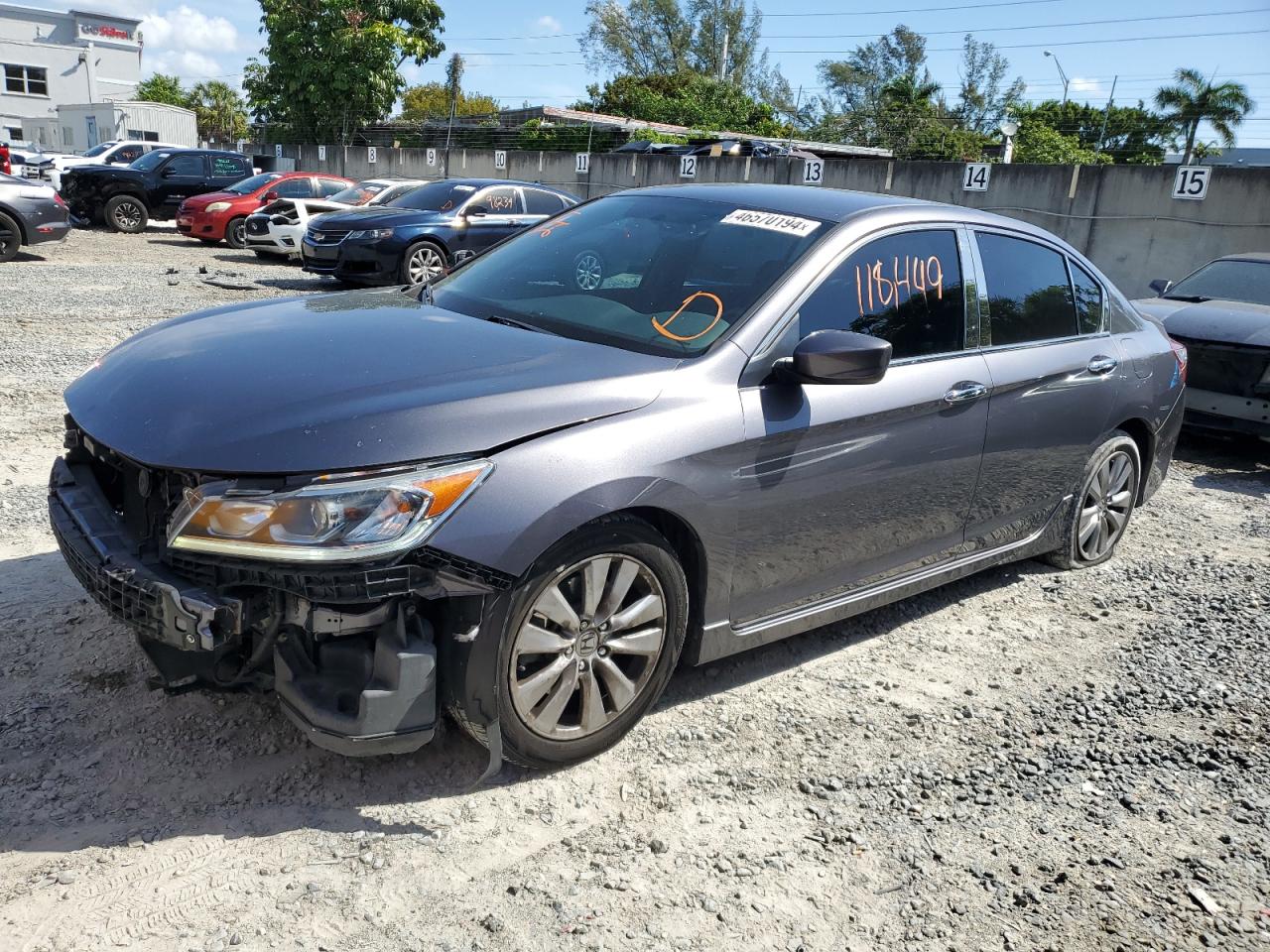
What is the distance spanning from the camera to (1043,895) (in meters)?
2.93

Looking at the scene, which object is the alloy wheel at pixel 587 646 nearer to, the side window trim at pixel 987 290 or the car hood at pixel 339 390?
the car hood at pixel 339 390

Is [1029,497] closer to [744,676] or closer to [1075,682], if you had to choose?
[1075,682]

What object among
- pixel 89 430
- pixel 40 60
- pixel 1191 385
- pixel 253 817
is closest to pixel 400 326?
pixel 89 430

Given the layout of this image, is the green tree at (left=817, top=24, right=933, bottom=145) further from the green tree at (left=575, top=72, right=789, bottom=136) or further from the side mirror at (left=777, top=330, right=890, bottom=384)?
the side mirror at (left=777, top=330, right=890, bottom=384)

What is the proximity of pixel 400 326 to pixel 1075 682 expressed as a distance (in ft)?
9.64

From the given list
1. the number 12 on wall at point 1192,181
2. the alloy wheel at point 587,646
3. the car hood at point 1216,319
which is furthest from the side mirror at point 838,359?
the number 12 on wall at point 1192,181

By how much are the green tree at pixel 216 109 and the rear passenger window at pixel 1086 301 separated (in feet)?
262

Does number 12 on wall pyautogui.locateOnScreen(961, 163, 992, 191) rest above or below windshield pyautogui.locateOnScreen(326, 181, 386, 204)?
above

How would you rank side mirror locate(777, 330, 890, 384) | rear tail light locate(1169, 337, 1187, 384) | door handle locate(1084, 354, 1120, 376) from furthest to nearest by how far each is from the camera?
rear tail light locate(1169, 337, 1187, 384), door handle locate(1084, 354, 1120, 376), side mirror locate(777, 330, 890, 384)

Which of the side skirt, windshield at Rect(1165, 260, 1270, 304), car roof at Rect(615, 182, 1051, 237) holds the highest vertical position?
car roof at Rect(615, 182, 1051, 237)

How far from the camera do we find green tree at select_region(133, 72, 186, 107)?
71.1 metres

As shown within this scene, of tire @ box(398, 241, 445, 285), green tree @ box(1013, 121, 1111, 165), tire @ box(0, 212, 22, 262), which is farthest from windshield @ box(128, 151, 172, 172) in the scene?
green tree @ box(1013, 121, 1111, 165)

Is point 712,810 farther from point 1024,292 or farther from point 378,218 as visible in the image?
point 378,218

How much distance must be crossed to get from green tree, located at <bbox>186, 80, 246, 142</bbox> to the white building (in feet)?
39.9
